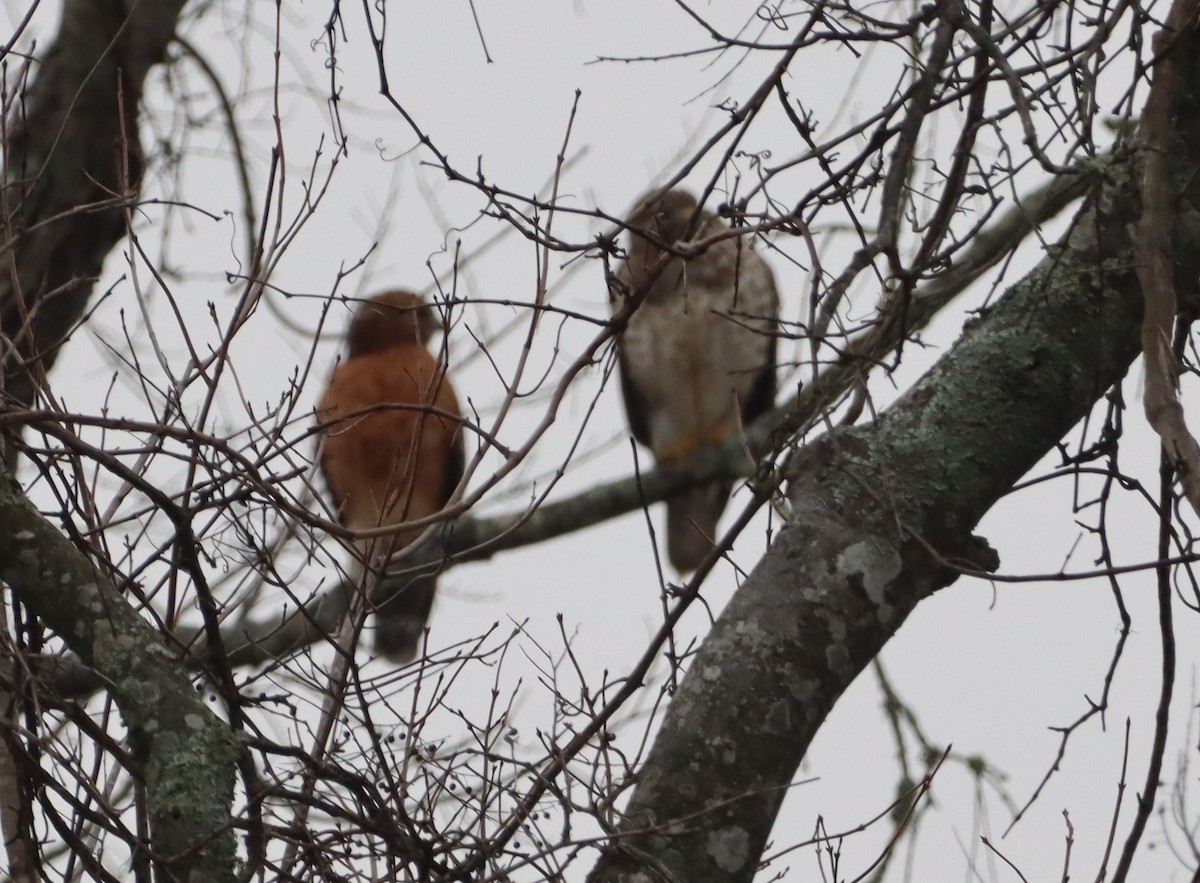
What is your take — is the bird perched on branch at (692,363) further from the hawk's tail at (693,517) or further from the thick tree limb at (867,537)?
the thick tree limb at (867,537)

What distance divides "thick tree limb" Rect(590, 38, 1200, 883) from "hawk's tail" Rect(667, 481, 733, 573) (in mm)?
2911

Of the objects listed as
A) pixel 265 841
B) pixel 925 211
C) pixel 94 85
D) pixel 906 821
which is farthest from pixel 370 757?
pixel 94 85

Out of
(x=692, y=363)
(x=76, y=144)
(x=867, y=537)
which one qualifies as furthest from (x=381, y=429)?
(x=867, y=537)

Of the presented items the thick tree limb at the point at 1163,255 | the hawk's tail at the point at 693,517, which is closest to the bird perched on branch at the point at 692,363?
the hawk's tail at the point at 693,517

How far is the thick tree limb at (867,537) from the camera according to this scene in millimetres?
2023

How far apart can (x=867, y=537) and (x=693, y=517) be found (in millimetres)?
3042

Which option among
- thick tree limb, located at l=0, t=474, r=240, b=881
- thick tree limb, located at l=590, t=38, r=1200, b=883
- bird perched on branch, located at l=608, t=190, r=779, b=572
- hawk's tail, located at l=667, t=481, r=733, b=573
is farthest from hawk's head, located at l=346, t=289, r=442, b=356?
thick tree limb, located at l=0, t=474, r=240, b=881

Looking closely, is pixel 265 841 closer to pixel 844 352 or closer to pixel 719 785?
pixel 719 785

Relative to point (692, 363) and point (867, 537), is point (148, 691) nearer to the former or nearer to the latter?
point (867, 537)

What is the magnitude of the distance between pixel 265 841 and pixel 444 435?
3518 mm

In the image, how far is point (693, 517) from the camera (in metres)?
5.23

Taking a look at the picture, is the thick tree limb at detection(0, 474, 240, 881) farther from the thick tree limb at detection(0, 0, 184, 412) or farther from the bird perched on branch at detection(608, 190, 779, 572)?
the bird perched on branch at detection(608, 190, 779, 572)

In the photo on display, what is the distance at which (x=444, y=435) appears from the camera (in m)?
5.48

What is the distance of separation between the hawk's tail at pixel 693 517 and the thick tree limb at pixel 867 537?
2.91 metres
